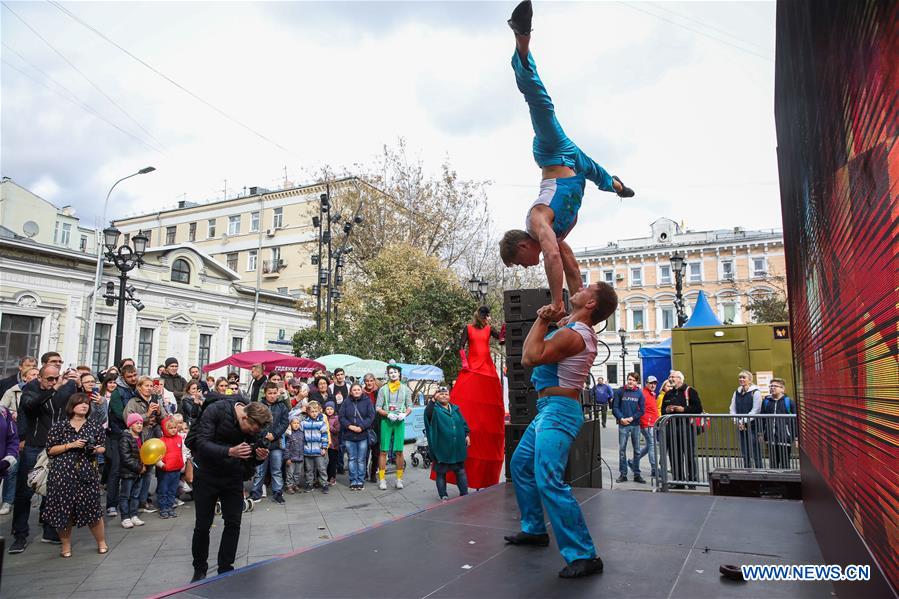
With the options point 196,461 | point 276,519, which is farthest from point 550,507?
point 276,519

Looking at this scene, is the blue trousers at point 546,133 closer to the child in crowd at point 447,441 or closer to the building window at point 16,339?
the child in crowd at point 447,441

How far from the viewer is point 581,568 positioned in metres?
3.08

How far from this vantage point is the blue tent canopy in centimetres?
1605

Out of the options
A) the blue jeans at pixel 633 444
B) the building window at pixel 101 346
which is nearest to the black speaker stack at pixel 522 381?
the blue jeans at pixel 633 444

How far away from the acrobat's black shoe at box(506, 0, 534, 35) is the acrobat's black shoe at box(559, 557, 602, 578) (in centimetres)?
304

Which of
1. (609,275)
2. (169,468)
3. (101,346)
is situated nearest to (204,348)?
(101,346)

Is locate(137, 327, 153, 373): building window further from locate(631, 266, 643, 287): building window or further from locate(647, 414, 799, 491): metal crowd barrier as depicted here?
locate(631, 266, 643, 287): building window

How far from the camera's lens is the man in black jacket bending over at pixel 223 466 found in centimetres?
455

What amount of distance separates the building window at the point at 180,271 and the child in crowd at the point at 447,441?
24581mm

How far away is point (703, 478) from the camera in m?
8.71

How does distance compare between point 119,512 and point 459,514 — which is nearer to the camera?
point 459,514

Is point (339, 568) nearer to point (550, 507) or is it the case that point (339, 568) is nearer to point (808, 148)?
point (550, 507)

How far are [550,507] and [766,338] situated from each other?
10.4 metres

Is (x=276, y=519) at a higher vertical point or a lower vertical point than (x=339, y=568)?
lower
